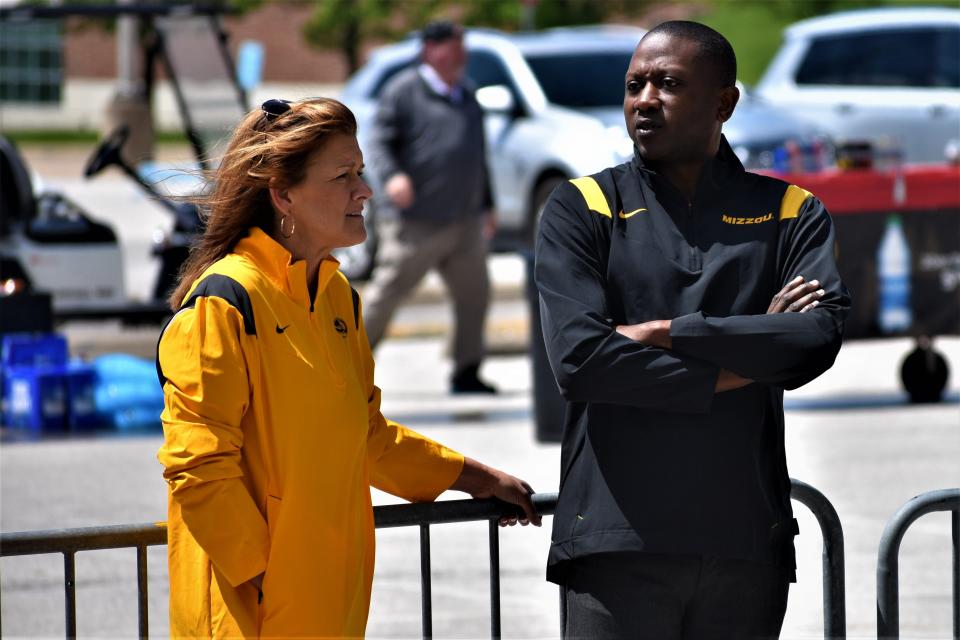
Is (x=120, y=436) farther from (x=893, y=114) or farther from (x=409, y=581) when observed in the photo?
(x=893, y=114)

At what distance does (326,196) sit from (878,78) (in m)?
13.7

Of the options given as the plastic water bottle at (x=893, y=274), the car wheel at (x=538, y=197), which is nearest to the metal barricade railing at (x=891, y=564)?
the plastic water bottle at (x=893, y=274)

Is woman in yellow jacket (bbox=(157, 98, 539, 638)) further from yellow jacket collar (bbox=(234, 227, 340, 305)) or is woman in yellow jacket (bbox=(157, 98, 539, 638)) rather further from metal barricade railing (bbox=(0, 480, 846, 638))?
metal barricade railing (bbox=(0, 480, 846, 638))

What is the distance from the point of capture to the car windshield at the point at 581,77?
1511 cm

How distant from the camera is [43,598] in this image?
619 cm

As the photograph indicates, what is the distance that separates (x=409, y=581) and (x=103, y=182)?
2435cm

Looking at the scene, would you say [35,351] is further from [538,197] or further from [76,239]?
[538,197]

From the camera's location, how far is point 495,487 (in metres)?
3.49

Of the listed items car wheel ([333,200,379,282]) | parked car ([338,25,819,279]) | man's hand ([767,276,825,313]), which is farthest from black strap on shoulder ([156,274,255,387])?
car wheel ([333,200,379,282])

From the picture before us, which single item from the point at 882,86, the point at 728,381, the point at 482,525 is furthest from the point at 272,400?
the point at 882,86

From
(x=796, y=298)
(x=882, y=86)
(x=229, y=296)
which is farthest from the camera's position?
(x=882, y=86)

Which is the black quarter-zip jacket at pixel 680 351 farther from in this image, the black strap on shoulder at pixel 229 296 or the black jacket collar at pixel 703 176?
the black strap on shoulder at pixel 229 296

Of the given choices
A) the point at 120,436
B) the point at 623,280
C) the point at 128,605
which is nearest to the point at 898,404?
the point at 120,436

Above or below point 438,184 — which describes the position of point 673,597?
below
